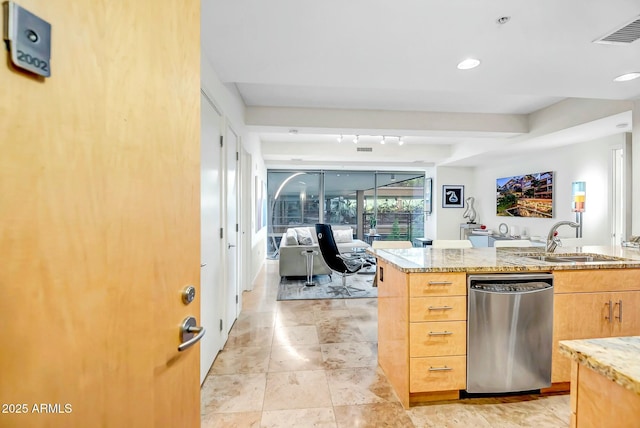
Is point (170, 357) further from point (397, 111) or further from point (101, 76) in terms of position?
point (397, 111)

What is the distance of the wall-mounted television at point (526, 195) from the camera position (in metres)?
5.07

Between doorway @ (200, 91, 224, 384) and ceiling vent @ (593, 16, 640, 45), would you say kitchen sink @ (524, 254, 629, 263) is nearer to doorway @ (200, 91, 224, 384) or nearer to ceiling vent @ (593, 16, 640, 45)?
ceiling vent @ (593, 16, 640, 45)

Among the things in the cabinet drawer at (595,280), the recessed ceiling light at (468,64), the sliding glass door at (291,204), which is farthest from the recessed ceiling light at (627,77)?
the sliding glass door at (291,204)

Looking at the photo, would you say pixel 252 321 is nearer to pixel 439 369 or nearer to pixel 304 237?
pixel 439 369

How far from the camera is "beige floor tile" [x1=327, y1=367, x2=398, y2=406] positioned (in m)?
1.98

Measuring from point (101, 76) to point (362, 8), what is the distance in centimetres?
158

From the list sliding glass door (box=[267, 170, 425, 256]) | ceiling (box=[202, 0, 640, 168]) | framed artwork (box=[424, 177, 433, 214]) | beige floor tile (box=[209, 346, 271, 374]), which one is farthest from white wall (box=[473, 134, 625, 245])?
beige floor tile (box=[209, 346, 271, 374])

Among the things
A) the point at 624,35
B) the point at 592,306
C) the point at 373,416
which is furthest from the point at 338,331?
the point at 624,35

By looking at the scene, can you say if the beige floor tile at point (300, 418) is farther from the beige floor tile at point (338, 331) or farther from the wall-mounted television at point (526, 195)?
the wall-mounted television at point (526, 195)

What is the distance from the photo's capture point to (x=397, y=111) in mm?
4219

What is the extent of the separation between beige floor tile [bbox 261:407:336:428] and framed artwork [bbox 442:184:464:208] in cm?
633

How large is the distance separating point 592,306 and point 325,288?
3.30 m

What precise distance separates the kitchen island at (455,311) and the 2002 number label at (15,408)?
5.67 feet

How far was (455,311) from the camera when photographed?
1.89 m
